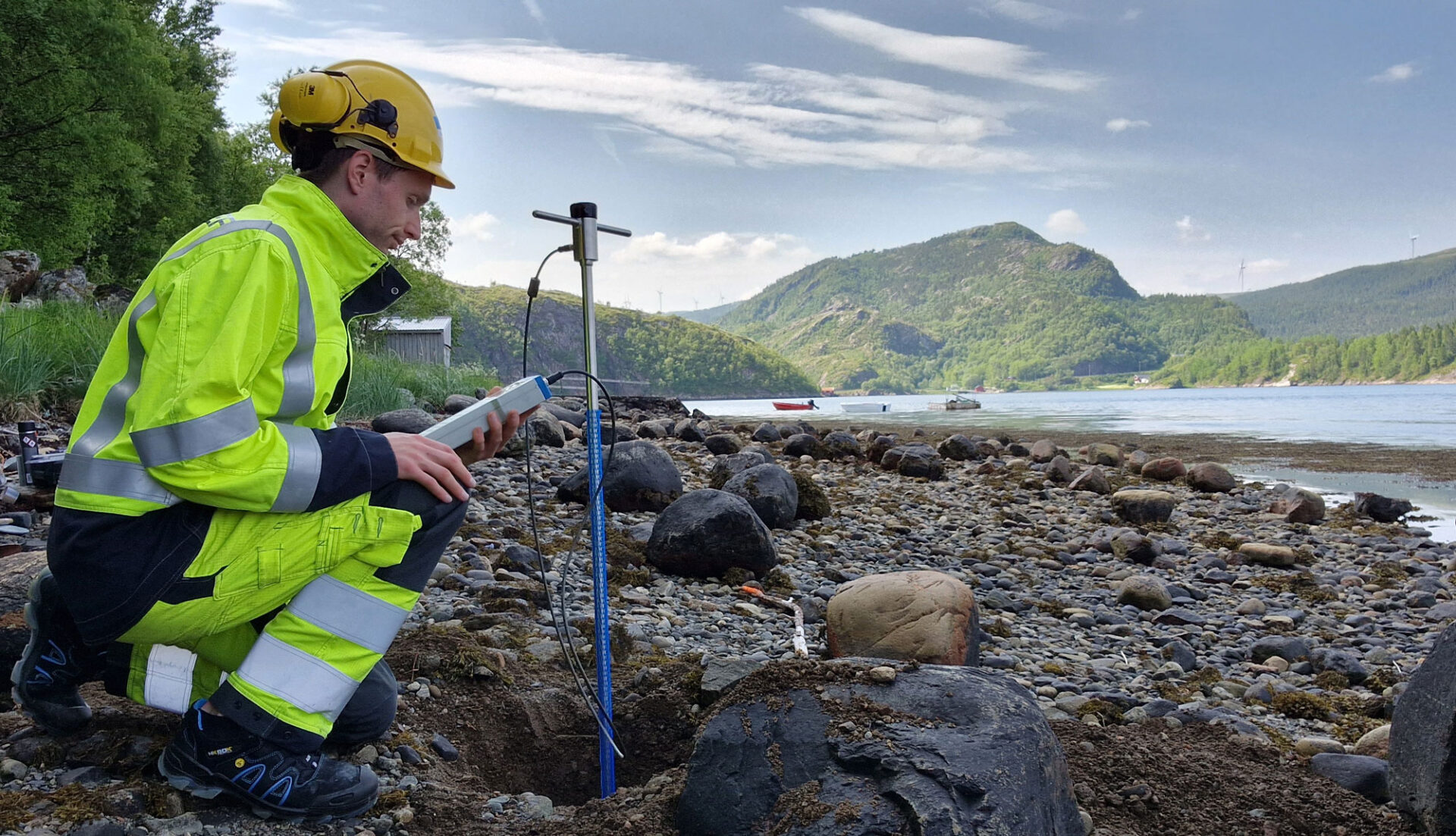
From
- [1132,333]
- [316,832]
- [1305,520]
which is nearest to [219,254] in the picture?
[316,832]

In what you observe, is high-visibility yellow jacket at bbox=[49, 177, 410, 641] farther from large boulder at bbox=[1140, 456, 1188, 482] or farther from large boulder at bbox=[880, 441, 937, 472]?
large boulder at bbox=[1140, 456, 1188, 482]

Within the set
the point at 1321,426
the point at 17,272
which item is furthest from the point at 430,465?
the point at 1321,426

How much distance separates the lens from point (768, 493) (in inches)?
336

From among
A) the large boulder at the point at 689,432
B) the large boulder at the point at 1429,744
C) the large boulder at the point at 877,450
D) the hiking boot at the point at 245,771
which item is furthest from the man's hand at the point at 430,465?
the large boulder at the point at 689,432

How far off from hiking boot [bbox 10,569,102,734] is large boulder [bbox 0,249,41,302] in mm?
12315

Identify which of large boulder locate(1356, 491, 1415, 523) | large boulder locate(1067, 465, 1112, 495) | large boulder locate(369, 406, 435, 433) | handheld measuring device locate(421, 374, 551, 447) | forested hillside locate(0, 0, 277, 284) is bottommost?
large boulder locate(1356, 491, 1415, 523)

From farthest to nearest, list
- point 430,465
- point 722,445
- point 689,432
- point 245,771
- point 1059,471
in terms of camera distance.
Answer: point 689,432 < point 722,445 < point 1059,471 < point 430,465 < point 245,771

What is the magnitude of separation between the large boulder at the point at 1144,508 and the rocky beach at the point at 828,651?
0.04 meters

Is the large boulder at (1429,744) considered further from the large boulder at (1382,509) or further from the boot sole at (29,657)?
the large boulder at (1382,509)

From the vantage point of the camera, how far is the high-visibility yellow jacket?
209 cm

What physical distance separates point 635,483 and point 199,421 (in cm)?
620

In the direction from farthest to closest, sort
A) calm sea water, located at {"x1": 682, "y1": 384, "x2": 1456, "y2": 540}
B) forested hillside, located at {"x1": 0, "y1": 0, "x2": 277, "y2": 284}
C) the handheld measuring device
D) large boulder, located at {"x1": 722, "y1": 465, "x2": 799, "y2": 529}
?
forested hillside, located at {"x1": 0, "y1": 0, "x2": 277, "y2": 284} < calm sea water, located at {"x1": 682, "y1": 384, "x2": 1456, "y2": 540} < large boulder, located at {"x1": 722, "y1": 465, "x2": 799, "y2": 529} < the handheld measuring device

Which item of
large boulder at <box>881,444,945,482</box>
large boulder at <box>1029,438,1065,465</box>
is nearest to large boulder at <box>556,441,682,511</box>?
large boulder at <box>881,444,945,482</box>

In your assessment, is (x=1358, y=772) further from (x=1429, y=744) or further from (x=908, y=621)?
(x=908, y=621)
